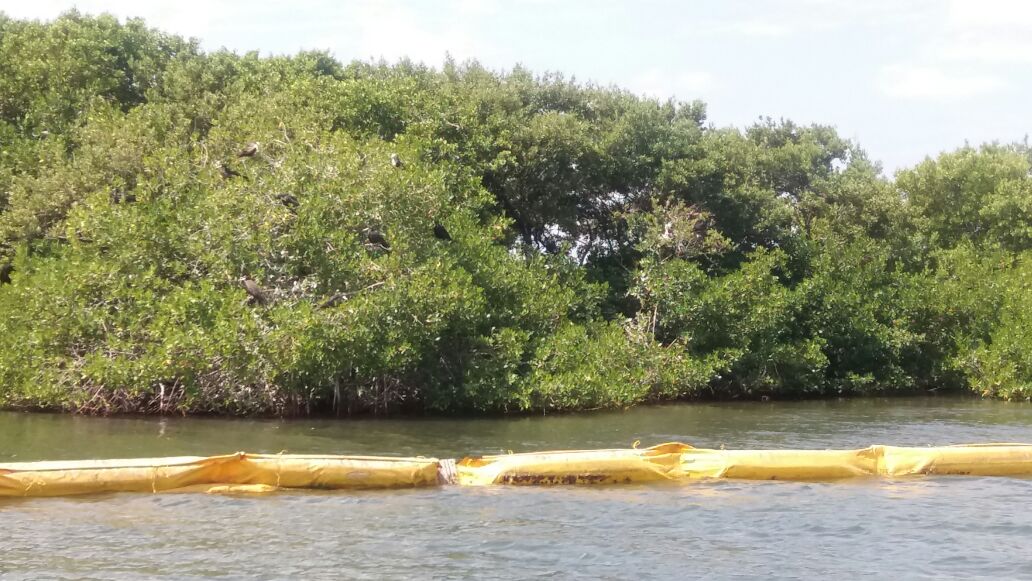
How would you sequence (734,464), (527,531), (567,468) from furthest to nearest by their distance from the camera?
(734,464) < (567,468) < (527,531)

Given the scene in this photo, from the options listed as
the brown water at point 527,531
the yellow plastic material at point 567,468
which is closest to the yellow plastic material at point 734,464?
the yellow plastic material at point 567,468

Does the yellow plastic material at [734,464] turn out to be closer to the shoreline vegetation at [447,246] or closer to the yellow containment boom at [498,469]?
the yellow containment boom at [498,469]

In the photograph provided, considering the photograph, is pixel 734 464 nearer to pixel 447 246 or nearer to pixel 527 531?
pixel 527 531

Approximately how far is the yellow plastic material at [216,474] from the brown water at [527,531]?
0.19m

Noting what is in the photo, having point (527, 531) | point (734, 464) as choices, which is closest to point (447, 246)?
point (734, 464)

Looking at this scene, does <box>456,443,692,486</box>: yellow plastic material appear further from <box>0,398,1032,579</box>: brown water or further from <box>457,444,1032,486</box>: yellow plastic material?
<box>0,398,1032,579</box>: brown water

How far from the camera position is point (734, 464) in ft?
47.1

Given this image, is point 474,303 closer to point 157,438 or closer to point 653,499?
point 157,438

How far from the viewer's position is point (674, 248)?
87.9ft

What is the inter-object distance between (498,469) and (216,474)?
3.64 m

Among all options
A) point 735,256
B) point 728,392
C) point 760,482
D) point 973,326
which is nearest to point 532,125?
point 735,256

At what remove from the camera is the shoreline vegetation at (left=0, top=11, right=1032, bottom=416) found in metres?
19.9

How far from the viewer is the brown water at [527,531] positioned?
1030cm

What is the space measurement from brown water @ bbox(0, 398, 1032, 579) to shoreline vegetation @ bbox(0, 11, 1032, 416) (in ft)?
12.4
